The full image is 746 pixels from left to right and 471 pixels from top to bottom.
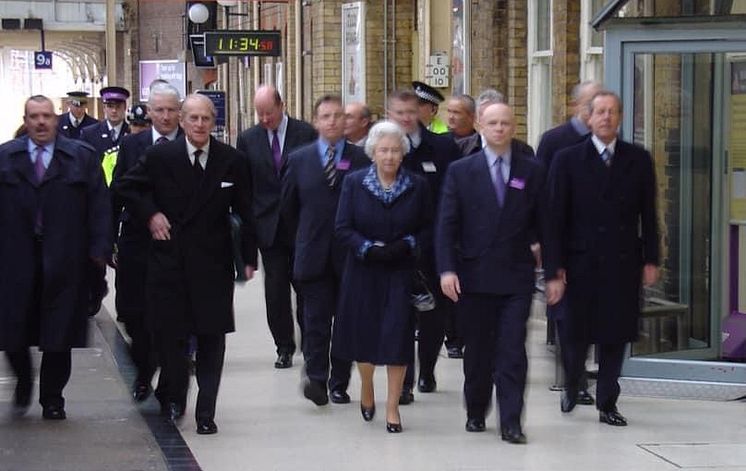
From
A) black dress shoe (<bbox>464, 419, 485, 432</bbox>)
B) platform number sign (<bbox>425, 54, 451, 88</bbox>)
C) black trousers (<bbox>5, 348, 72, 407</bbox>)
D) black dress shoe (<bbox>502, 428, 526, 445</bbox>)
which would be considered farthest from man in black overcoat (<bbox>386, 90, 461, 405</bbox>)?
platform number sign (<bbox>425, 54, 451, 88</bbox>)

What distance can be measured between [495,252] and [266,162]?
10.4 ft

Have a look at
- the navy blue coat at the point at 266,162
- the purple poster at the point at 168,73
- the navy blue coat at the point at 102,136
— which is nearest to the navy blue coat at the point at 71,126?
the navy blue coat at the point at 102,136

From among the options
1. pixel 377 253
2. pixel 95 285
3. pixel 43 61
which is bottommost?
pixel 95 285

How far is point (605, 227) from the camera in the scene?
9.03m

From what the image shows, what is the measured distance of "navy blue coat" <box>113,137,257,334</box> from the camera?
896 cm

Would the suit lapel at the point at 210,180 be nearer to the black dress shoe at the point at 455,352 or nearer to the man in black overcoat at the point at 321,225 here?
the man in black overcoat at the point at 321,225

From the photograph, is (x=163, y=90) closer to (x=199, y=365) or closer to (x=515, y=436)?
(x=199, y=365)

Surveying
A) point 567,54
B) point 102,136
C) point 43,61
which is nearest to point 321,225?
point 102,136

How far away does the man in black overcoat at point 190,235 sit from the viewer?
8961mm

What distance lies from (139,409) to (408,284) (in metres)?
1.95

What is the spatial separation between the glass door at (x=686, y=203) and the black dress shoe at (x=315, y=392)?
76.0 inches

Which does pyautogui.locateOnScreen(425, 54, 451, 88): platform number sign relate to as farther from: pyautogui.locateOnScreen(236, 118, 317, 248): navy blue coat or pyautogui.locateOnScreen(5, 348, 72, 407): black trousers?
pyautogui.locateOnScreen(5, 348, 72, 407): black trousers

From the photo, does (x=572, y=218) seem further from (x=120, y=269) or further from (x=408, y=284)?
(x=120, y=269)

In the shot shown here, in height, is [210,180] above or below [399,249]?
above
